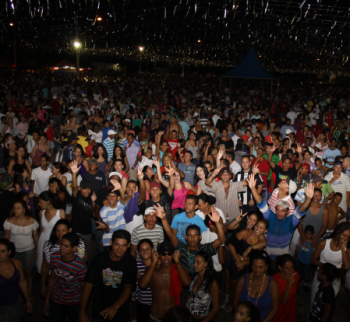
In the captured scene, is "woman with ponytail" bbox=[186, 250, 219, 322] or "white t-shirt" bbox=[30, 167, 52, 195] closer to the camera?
"woman with ponytail" bbox=[186, 250, 219, 322]

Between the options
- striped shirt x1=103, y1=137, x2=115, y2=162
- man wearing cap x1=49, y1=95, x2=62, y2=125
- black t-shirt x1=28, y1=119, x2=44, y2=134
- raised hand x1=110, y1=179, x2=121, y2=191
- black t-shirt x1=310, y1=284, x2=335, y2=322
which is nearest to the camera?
black t-shirt x1=310, y1=284, x2=335, y2=322

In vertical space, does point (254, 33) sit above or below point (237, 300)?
above

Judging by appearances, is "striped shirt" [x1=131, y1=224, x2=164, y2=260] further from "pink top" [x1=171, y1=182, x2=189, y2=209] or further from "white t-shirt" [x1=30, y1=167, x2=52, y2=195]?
"white t-shirt" [x1=30, y1=167, x2=52, y2=195]

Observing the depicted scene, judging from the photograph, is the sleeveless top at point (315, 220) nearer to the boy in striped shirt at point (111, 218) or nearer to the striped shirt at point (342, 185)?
the striped shirt at point (342, 185)

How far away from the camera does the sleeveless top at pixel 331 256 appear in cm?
390

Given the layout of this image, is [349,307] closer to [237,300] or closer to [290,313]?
[290,313]

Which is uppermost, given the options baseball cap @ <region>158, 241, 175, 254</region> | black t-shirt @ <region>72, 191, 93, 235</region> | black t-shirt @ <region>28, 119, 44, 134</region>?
baseball cap @ <region>158, 241, 175, 254</region>

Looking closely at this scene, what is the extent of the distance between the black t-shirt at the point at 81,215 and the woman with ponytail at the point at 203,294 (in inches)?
75.7

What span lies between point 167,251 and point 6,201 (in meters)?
2.67

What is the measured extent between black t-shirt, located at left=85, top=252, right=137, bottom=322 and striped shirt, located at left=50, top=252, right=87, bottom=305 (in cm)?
19

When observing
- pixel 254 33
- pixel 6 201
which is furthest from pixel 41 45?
pixel 6 201

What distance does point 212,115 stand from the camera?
11586mm

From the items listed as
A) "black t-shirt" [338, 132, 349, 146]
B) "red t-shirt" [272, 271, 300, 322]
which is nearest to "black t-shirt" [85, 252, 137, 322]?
"red t-shirt" [272, 271, 300, 322]

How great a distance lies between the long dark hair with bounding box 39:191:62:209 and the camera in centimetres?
418
